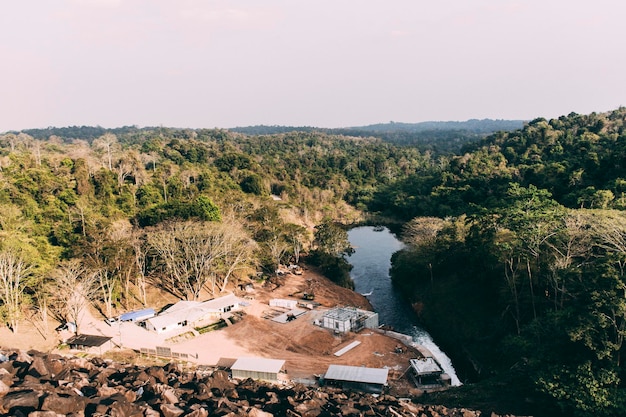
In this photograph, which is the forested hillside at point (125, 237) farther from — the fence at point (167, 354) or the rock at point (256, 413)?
the rock at point (256, 413)

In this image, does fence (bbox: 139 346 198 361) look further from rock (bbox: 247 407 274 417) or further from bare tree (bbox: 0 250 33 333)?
rock (bbox: 247 407 274 417)

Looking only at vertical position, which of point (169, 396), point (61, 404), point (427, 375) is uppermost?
point (61, 404)

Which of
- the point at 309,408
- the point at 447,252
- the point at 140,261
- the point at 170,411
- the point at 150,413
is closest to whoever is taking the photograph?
the point at 150,413

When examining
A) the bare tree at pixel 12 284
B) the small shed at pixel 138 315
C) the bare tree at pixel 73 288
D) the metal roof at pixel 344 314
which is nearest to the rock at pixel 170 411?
the bare tree at pixel 73 288

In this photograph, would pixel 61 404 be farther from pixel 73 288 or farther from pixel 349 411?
pixel 73 288

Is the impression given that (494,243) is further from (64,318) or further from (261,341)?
(64,318)

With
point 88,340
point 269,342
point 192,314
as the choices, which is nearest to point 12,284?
point 88,340

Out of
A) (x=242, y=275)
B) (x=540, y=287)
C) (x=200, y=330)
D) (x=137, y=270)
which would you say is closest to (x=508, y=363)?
(x=540, y=287)
